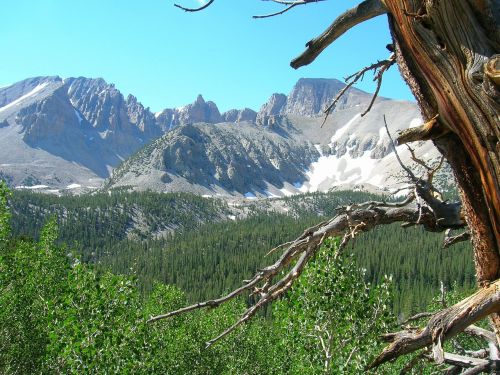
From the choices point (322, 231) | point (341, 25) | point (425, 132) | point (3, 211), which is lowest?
point (3, 211)

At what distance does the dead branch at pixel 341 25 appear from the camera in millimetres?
3160

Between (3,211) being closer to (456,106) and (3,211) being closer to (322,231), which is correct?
(322,231)

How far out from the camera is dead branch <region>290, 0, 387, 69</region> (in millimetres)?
3160

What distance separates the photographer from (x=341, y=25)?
3.27 meters

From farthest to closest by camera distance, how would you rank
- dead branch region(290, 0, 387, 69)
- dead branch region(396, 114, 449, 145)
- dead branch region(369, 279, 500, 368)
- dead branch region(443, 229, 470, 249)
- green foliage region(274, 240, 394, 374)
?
green foliage region(274, 240, 394, 374)
dead branch region(443, 229, 470, 249)
dead branch region(290, 0, 387, 69)
dead branch region(396, 114, 449, 145)
dead branch region(369, 279, 500, 368)

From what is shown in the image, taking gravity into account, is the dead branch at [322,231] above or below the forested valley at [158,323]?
above

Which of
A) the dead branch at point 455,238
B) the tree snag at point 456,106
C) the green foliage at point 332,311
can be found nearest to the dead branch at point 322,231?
the tree snag at point 456,106

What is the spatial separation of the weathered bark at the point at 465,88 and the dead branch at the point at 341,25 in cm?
16

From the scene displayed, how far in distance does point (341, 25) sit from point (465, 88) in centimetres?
103

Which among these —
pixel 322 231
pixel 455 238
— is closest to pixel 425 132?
pixel 322 231

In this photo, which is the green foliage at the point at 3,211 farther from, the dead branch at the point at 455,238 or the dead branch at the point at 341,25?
the dead branch at the point at 455,238

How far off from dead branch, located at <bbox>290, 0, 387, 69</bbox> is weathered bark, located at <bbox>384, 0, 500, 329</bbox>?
0.16 m

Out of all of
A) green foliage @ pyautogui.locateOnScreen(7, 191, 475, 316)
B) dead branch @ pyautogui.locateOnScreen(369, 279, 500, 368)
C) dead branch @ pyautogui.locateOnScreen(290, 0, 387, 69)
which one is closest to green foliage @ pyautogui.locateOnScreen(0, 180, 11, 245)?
dead branch @ pyautogui.locateOnScreen(290, 0, 387, 69)

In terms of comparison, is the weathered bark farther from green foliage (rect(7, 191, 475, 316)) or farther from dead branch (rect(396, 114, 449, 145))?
green foliage (rect(7, 191, 475, 316))
